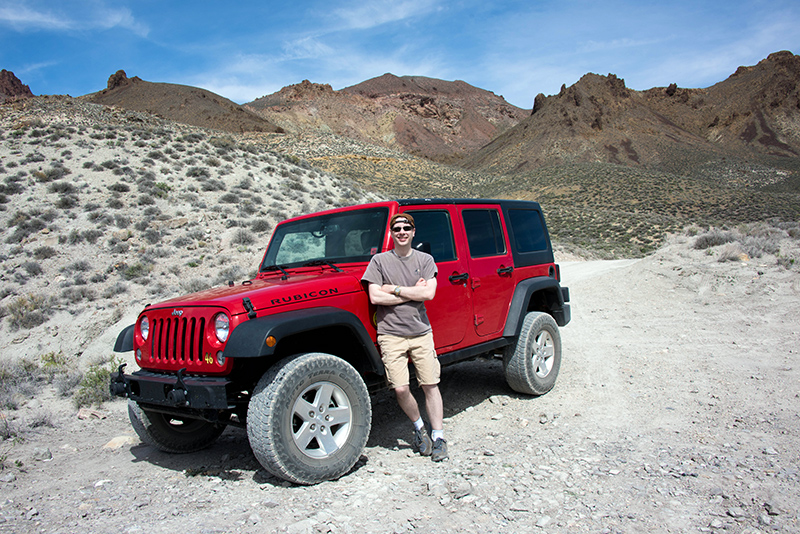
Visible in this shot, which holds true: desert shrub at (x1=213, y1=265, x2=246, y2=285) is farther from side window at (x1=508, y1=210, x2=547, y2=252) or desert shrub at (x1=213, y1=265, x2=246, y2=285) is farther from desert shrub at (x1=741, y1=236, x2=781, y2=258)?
desert shrub at (x1=741, y1=236, x2=781, y2=258)

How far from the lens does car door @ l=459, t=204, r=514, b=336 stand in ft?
15.7

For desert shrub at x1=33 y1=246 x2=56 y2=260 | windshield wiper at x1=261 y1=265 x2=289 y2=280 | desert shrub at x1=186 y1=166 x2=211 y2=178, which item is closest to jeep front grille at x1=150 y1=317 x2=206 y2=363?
windshield wiper at x1=261 y1=265 x2=289 y2=280

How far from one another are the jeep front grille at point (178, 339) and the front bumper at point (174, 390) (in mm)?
138

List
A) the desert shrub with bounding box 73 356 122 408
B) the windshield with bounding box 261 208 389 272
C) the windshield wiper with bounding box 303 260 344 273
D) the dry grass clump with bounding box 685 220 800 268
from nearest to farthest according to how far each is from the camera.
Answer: the windshield wiper with bounding box 303 260 344 273 → the windshield with bounding box 261 208 389 272 → the desert shrub with bounding box 73 356 122 408 → the dry grass clump with bounding box 685 220 800 268

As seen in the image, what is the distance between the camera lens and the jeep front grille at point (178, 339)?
11.1 feet

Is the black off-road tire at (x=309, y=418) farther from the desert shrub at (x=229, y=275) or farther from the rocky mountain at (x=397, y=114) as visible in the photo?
the rocky mountain at (x=397, y=114)

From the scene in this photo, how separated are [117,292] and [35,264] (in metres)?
3.16

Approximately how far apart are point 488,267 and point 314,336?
1.97 m

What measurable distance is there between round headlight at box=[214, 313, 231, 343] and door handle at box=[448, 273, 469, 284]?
199 centimetres

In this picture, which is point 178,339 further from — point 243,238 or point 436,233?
point 243,238

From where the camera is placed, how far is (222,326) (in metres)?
3.30

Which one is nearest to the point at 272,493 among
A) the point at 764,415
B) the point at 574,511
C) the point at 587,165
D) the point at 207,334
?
the point at 207,334

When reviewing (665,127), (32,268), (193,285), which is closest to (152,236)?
(32,268)

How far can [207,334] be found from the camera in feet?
10.9
